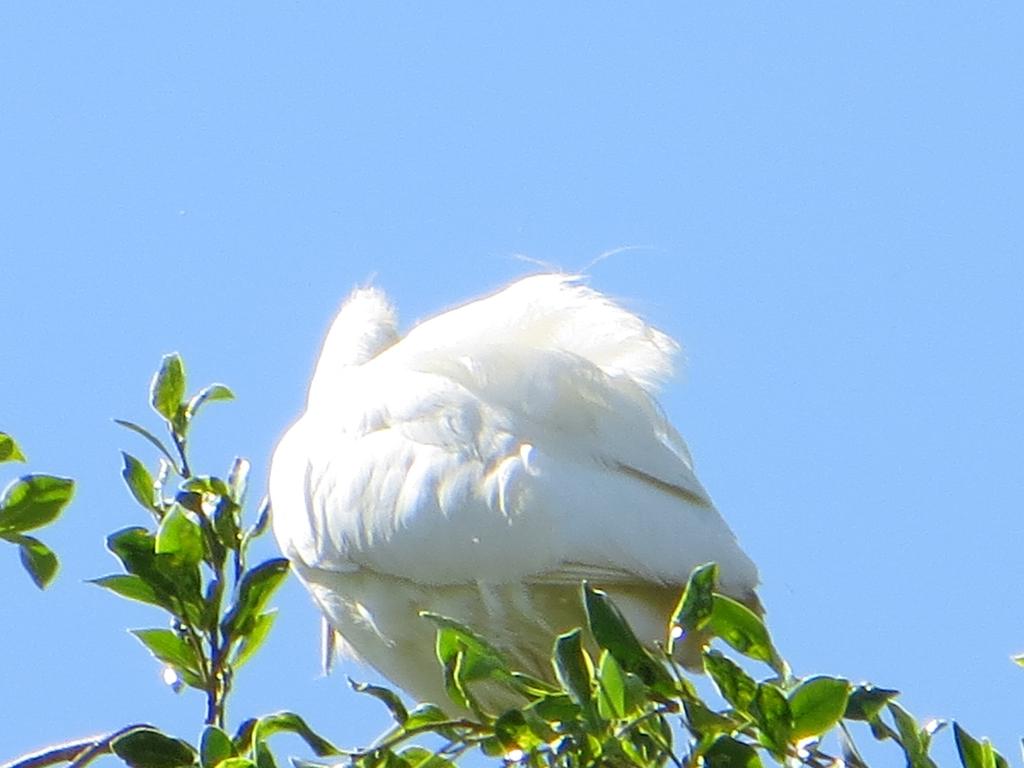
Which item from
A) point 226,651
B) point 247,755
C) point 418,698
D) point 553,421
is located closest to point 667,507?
point 553,421

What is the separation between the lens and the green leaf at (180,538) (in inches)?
103

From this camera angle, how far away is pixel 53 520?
8.66ft

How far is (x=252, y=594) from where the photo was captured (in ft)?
8.98

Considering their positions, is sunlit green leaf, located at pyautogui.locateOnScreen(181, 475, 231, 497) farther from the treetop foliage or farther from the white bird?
the white bird

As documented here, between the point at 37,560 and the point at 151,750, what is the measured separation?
431mm

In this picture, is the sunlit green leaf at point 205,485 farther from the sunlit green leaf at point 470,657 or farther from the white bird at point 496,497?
the white bird at point 496,497

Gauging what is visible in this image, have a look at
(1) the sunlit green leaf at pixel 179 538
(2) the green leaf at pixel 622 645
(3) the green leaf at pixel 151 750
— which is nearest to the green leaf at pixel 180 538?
(1) the sunlit green leaf at pixel 179 538

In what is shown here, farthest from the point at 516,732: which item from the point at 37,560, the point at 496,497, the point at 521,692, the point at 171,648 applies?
the point at 496,497

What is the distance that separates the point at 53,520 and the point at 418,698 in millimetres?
2065

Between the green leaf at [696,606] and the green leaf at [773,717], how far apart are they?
0.13m

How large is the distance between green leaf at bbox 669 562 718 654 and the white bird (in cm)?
188

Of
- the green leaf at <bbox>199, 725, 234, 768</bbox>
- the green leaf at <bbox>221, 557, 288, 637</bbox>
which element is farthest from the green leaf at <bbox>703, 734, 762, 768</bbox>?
the green leaf at <bbox>221, 557, 288, 637</bbox>

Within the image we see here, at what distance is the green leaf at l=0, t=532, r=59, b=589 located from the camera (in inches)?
105

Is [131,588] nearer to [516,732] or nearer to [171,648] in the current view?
[171,648]
